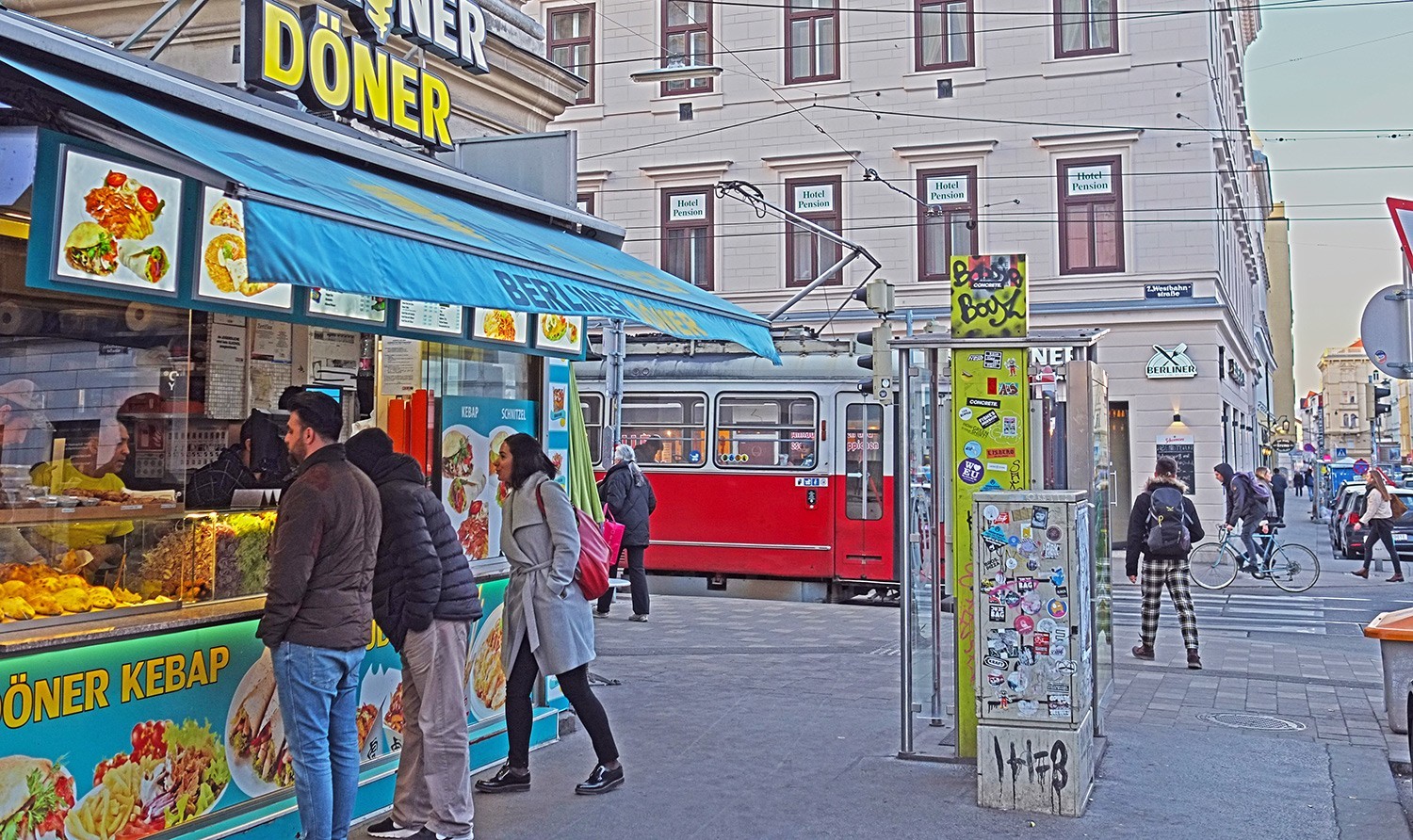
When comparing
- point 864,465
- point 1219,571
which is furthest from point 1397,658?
point 1219,571

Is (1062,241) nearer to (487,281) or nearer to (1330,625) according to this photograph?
(1330,625)

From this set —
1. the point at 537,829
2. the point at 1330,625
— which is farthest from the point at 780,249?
the point at 537,829

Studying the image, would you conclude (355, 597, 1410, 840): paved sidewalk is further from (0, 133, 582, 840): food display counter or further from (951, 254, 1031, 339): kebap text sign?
(951, 254, 1031, 339): kebap text sign

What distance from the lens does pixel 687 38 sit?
26328 mm

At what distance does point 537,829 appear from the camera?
5.85 meters

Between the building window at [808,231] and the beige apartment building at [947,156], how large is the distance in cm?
4

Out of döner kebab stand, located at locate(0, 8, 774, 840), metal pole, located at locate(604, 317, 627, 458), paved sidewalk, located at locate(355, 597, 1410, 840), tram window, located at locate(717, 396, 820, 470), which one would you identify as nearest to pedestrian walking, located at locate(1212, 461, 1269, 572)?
tram window, located at locate(717, 396, 820, 470)

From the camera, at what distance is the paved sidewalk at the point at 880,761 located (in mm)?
5984

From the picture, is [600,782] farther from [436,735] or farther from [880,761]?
[880,761]

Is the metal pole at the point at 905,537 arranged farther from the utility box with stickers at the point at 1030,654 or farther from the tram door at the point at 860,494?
the tram door at the point at 860,494

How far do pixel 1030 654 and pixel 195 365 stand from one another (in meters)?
4.42

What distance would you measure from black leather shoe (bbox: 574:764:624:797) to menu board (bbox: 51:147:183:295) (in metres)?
3.08

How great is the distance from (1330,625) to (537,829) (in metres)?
11.3

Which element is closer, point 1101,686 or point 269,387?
point 269,387
